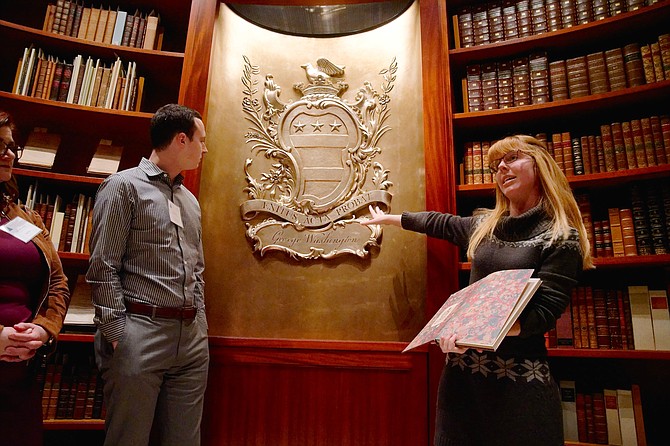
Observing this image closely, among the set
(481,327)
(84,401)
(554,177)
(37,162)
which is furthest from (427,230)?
(37,162)

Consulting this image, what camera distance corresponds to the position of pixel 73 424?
6.24 feet

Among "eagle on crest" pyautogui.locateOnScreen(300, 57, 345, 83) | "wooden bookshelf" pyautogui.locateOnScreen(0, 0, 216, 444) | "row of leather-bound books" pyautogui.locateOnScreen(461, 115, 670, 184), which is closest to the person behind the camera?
"row of leather-bound books" pyautogui.locateOnScreen(461, 115, 670, 184)

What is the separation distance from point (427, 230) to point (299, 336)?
32.7 inches

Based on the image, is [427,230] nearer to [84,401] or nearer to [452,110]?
[452,110]

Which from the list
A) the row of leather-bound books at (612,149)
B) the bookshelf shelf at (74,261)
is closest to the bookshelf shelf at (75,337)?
the bookshelf shelf at (74,261)

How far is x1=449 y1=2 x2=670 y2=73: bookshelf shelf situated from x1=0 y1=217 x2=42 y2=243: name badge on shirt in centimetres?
200

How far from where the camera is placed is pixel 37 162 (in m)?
2.14

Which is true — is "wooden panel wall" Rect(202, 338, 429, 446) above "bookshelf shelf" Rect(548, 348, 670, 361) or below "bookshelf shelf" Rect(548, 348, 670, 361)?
below

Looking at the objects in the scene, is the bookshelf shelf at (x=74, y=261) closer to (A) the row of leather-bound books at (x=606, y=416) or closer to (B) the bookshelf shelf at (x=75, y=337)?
→ (B) the bookshelf shelf at (x=75, y=337)

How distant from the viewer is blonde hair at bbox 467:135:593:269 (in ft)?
4.45

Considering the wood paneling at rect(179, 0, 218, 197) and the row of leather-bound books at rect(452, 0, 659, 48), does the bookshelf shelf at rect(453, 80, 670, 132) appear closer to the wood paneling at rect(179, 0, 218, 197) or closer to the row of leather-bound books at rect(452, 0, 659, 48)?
the row of leather-bound books at rect(452, 0, 659, 48)

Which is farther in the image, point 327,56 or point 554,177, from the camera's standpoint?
point 327,56

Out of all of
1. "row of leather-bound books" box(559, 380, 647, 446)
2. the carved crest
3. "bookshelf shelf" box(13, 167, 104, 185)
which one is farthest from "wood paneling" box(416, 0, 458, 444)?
"bookshelf shelf" box(13, 167, 104, 185)

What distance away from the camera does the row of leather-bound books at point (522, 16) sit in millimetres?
2023
